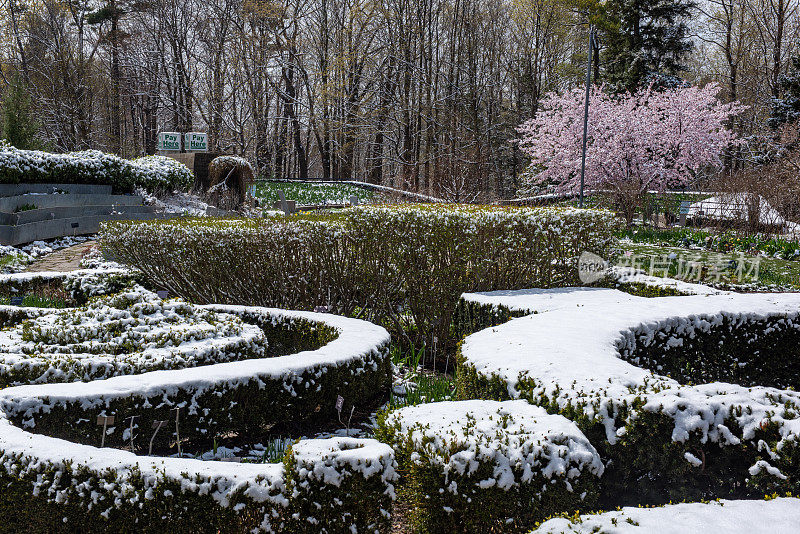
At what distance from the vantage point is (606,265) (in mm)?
7547

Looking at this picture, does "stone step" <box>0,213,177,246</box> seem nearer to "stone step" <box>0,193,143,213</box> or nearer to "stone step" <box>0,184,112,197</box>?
"stone step" <box>0,193,143,213</box>

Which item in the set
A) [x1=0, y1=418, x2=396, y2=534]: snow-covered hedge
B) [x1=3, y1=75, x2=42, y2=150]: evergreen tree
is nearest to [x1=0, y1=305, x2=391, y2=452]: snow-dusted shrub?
[x1=0, y1=418, x2=396, y2=534]: snow-covered hedge

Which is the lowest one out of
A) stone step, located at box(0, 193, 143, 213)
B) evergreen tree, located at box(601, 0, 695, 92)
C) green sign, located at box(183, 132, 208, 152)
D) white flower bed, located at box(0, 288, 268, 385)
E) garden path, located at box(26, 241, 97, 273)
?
garden path, located at box(26, 241, 97, 273)

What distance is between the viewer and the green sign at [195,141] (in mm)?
22094

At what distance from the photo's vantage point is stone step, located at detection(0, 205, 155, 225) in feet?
40.3

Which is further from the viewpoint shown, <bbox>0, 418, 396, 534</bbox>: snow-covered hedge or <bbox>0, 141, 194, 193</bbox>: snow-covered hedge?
<bbox>0, 141, 194, 193</bbox>: snow-covered hedge

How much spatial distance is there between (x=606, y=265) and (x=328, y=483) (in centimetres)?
601

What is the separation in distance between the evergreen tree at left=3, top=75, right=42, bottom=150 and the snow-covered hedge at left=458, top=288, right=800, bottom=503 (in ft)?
69.1

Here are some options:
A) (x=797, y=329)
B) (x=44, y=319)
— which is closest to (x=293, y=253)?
(x=44, y=319)

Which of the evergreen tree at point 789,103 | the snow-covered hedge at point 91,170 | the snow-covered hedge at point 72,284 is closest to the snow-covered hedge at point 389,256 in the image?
the snow-covered hedge at point 72,284

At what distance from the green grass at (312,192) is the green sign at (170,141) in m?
3.57

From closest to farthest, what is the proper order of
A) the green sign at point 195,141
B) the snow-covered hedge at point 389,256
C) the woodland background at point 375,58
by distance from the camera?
the snow-covered hedge at point 389,256
the green sign at point 195,141
the woodland background at point 375,58

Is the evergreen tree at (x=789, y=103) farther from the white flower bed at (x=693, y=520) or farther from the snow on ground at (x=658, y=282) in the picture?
the white flower bed at (x=693, y=520)

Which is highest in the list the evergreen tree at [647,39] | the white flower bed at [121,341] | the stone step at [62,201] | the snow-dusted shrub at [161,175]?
the evergreen tree at [647,39]
